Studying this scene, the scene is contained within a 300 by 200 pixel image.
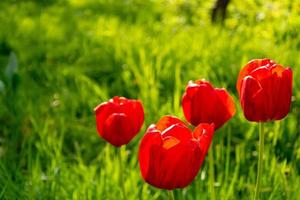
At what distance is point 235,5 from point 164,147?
13.7 feet

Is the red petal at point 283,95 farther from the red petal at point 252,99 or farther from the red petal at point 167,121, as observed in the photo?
the red petal at point 167,121

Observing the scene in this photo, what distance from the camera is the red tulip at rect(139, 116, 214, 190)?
1162mm

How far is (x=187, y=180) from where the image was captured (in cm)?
118

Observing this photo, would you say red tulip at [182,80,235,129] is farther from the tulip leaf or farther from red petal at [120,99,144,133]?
the tulip leaf

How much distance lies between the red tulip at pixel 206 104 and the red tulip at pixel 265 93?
0.10 m

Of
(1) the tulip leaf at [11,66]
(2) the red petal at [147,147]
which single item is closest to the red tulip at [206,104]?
(2) the red petal at [147,147]

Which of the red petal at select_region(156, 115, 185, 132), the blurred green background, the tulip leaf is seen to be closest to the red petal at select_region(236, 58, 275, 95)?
the red petal at select_region(156, 115, 185, 132)

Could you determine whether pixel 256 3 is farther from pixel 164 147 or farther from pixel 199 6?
pixel 164 147

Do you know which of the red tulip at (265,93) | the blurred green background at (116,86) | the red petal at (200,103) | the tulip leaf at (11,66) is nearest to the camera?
the red tulip at (265,93)

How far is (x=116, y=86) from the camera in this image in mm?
3301

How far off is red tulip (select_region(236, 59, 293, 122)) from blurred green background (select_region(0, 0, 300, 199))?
539mm

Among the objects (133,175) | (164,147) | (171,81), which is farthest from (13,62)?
(164,147)

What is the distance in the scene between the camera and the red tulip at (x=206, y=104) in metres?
1.38

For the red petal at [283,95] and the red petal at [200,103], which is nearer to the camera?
the red petal at [283,95]
